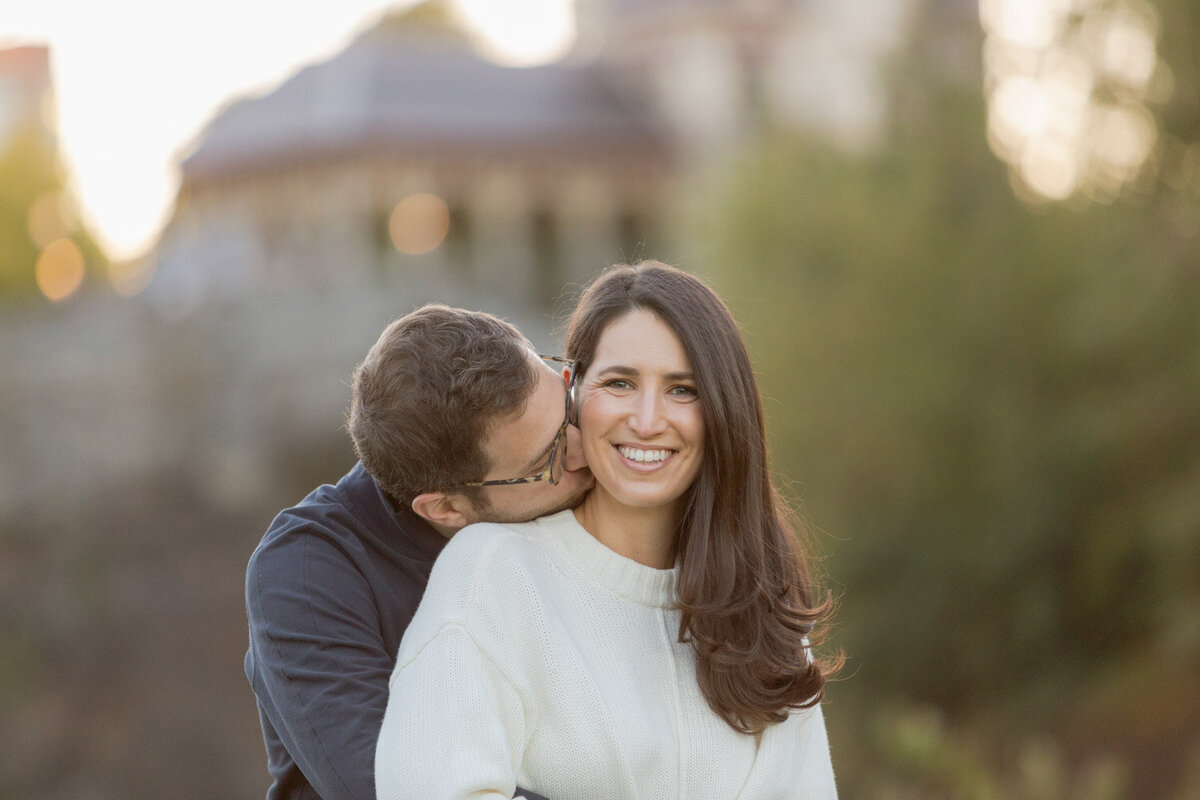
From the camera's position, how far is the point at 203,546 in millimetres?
19266

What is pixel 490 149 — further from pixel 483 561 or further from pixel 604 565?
pixel 483 561

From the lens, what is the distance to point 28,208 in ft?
104

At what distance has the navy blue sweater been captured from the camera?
8.23 ft

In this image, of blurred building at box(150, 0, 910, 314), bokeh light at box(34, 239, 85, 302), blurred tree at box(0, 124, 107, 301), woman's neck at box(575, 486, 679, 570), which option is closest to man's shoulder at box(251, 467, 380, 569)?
woman's neck at box(575, 486, 679, 570)

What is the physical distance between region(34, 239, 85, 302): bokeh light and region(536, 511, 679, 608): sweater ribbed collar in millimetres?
31494

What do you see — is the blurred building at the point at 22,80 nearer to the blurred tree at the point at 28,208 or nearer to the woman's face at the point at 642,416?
the blurred tree at the point at 28,208

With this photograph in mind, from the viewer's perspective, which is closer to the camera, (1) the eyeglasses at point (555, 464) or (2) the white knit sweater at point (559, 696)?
(2) the white knit sweater at point (559, 696)

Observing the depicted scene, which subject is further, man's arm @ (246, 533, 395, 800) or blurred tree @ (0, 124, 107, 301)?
blurred tree @ (0, 124, 107, 301)

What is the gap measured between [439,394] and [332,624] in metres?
0.49

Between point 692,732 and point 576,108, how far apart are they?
25.5 meters

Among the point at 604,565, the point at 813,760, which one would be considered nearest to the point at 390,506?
the point at 604,565

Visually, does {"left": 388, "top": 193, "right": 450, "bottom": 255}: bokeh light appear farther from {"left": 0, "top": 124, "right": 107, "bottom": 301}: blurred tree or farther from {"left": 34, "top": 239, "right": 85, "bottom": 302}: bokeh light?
{"left": 34, "top": 239, "right": 85, "bottom": 302}: bokeh light

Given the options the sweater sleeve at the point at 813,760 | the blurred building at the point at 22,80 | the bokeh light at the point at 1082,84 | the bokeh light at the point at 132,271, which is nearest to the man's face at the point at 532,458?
the sweater sleeve at the point at 813,760

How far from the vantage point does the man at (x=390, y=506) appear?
2584 mm
